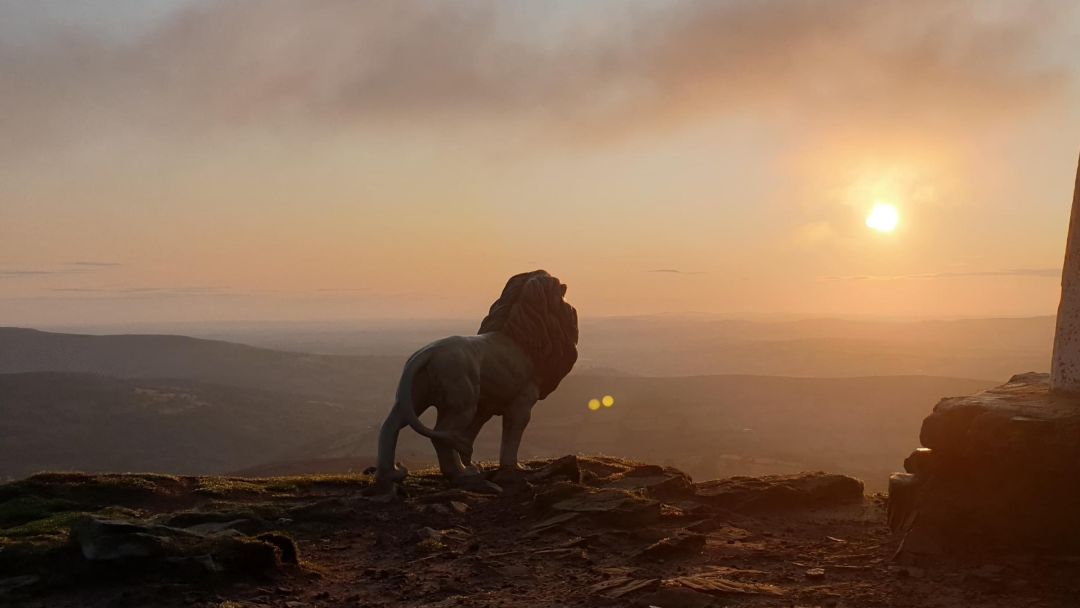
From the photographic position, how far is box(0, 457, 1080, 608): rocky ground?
6059 millimetres

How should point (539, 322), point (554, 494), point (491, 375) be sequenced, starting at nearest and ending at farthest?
point (554, 494) → point (491, 375) → point (539, 322)

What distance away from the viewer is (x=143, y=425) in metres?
84.7

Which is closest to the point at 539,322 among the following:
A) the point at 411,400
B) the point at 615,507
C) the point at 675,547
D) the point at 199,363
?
the point at 411,400

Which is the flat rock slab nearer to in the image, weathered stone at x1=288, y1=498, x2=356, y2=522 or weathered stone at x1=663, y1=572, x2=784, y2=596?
weathered stone at x1=663, y1=572, x2=784, y2=596

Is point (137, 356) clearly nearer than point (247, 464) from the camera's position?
No

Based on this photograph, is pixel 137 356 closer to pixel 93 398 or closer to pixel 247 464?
pixel 93 398

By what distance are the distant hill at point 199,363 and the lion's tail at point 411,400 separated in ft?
431

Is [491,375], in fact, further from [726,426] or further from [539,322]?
[726,426]

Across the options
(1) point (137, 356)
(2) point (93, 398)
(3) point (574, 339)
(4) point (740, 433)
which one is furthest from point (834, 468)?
(1) point (137, 356)

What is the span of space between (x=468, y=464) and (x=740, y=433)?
77.3 meters

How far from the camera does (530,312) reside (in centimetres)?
1186

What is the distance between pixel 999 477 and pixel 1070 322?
200 centimetres

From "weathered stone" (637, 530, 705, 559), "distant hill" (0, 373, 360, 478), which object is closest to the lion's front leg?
"weathered stone" (637, 530, 705, 559)

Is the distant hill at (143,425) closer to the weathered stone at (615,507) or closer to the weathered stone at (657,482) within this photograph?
the weathered stone at (657,482)
